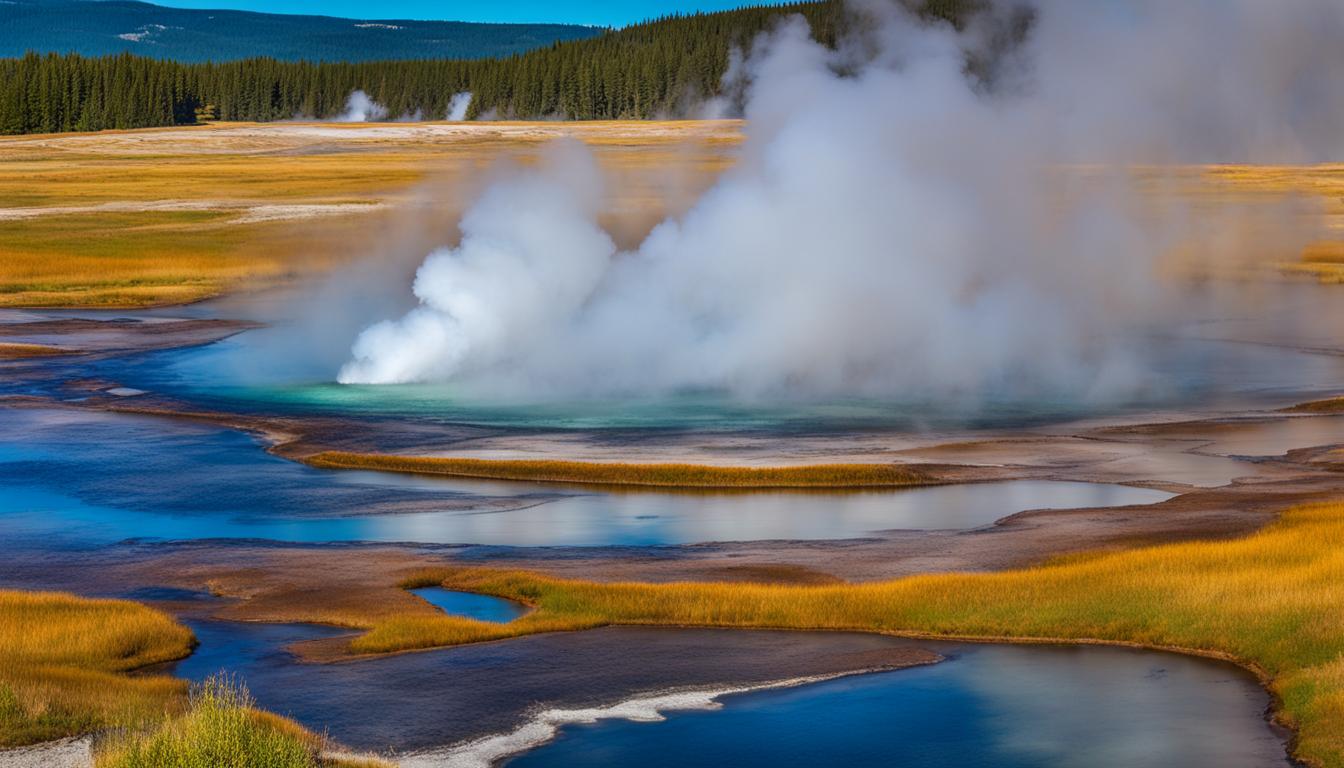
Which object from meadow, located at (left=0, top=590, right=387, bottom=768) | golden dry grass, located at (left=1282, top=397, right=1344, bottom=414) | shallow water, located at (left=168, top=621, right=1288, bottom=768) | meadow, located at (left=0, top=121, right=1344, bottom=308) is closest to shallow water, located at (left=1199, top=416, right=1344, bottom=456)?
golden dry grass, located at (left=1282, top=397, right=1344, bottom=414)

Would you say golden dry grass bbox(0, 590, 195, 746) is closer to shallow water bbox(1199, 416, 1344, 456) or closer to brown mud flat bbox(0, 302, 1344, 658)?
brown mud flat bbox(0, 302, 1344, 658)

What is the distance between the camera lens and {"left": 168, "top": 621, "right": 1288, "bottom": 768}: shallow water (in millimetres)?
16484

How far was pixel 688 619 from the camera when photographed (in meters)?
21.3

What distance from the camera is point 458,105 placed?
192m

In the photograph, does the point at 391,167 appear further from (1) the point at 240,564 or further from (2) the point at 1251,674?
(2) the point at 1251,674

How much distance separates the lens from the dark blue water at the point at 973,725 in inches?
642

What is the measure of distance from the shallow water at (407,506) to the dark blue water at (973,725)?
7.72 metres

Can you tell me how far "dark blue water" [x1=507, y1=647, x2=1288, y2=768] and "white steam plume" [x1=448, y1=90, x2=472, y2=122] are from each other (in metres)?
175

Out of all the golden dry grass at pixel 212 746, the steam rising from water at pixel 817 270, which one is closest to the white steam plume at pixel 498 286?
the steam rising from water at pixel 817 270

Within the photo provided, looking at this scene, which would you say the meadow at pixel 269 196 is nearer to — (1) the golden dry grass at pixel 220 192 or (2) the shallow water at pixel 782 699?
(1) the golden dry grass at pixel 220 192

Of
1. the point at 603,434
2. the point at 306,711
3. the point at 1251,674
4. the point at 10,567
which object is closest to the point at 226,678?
the point at 306,711

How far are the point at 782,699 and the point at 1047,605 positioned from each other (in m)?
4.75

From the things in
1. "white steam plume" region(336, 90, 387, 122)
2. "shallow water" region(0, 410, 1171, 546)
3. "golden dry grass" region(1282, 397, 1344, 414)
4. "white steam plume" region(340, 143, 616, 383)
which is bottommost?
"shallow water" region(0, 410, 1171, 546)

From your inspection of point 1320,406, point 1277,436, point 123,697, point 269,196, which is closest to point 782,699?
point 123,697
